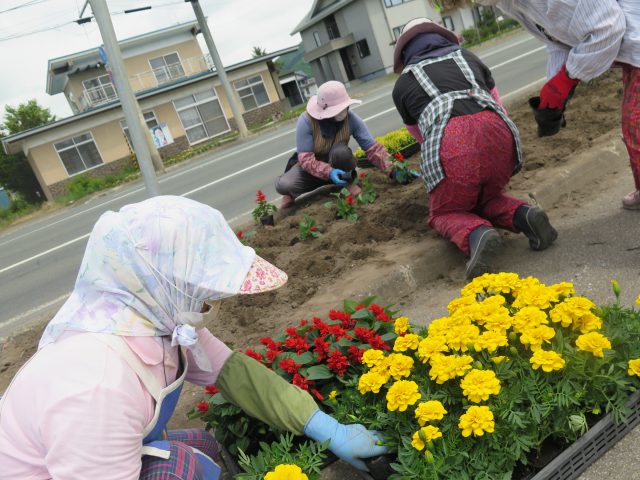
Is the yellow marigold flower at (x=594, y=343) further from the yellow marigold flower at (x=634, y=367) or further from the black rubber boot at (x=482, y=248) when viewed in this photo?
the black rubber boot at (x=482, y=248)

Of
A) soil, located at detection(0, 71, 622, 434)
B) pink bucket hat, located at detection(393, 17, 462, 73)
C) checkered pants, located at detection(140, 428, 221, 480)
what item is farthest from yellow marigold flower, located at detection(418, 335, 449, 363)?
pink bucket hat, located at detection(393, 17, 462, 73)

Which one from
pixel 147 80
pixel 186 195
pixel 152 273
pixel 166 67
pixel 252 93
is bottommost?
pixel 186 195

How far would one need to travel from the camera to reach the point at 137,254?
4.98ft

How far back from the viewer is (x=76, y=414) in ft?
4.42

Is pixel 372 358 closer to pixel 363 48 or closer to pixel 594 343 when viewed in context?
pixel 594 343

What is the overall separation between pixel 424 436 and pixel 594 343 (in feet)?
1.99

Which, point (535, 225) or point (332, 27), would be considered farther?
point (332, 27)

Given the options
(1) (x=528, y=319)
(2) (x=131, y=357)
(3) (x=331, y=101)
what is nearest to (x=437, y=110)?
(1) (x=528, y=319)

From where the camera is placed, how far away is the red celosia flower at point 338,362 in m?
2.04

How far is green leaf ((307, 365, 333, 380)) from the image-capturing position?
203cm

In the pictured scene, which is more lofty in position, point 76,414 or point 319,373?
point 76,414

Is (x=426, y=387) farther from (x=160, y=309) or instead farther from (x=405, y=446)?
(x=160, y=309)

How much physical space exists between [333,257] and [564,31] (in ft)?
6.27

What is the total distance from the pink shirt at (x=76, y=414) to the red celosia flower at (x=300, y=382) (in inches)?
23.3
